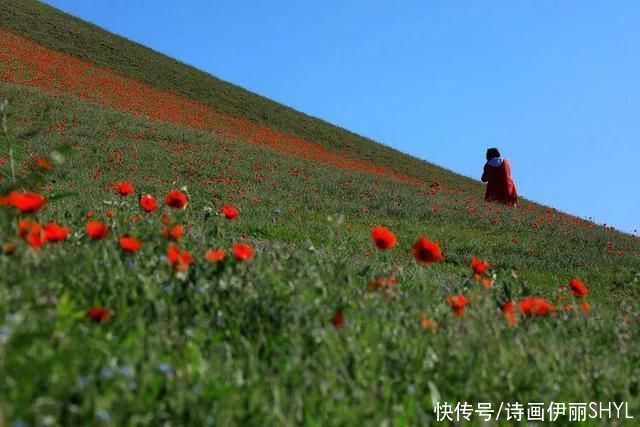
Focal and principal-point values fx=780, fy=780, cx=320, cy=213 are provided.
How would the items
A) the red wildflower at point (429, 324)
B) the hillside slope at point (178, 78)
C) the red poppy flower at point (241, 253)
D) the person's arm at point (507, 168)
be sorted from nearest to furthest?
1. the red wildflower at point (429, 324)
2. the red poppy flower at point (241, 253)
3. the person's arm at point (507, 168)
4. the hillside slope at point (178, 78)

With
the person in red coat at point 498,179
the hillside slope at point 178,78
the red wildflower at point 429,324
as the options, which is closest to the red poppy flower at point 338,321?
the red wildflower at point 429,324

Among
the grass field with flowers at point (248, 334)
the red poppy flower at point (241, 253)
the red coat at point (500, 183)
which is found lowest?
the grass field with flowers at point (248, 334)

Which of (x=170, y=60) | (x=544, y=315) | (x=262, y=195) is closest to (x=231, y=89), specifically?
(x=170, y=60)

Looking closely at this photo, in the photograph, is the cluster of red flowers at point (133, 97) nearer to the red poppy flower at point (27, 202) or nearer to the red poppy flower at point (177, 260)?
the red poppy flower at point (177, 260)

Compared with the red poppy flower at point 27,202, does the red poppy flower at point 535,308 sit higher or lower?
lower

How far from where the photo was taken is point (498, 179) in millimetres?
26141

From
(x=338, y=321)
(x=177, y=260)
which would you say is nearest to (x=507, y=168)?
(x=177, y=260)

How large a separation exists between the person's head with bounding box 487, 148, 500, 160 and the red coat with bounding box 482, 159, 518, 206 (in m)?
0.28

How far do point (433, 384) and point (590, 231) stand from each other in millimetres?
19231

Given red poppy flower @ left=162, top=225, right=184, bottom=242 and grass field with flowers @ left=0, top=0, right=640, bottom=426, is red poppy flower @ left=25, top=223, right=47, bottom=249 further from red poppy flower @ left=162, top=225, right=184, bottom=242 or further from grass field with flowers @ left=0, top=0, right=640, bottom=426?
red poppy flower @ left=162, top=225, right=184, bottom=242

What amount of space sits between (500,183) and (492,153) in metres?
1.07

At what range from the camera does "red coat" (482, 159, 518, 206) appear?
2584 centimetres

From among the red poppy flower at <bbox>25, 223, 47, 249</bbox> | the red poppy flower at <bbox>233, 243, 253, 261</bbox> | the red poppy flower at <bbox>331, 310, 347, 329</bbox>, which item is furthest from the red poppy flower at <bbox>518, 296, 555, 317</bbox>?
the red poppy flower at <bbox>25, 223, 47, 249</bbox>

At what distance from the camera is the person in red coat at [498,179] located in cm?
2572
